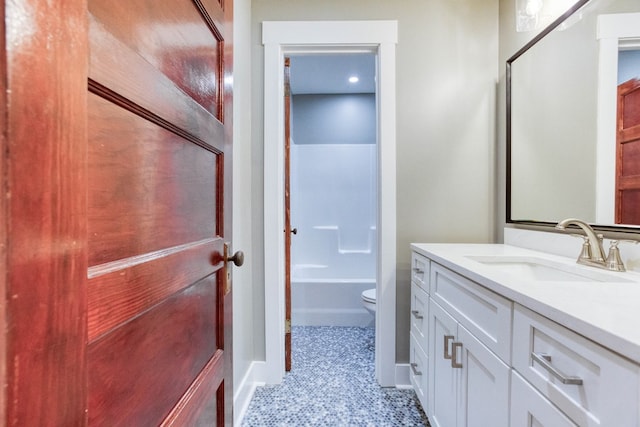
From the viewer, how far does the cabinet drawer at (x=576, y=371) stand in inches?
19.3

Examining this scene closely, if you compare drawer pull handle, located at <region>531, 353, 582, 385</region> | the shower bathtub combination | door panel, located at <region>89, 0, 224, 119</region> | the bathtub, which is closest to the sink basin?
drawer pull handle, located at <region>531, 353, 582, 385</region>

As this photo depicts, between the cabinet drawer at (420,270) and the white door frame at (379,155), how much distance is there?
0.15 meters

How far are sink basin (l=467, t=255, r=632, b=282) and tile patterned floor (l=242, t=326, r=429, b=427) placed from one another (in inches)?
34.8

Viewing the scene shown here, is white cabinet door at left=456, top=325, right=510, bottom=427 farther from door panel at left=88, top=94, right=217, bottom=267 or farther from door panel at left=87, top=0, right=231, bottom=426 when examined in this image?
door panel at left=88, top=94, right=217, bottom=267

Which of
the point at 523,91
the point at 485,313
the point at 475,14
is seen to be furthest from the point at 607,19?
the point at 485,313

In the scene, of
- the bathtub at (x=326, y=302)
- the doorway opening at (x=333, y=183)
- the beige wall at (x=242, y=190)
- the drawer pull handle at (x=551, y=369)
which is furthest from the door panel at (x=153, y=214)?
the doorway opening at (x=333, y=183)

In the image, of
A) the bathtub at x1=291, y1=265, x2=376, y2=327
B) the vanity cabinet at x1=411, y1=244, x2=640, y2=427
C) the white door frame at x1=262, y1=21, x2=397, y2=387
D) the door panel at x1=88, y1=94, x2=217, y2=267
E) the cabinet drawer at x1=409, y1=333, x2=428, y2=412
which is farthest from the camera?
the bathtub at x1=291, y1=265, x2=376, y2=327

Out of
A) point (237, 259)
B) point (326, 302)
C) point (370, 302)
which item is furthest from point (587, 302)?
point (326, 302)

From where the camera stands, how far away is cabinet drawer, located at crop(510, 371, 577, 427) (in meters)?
0.63

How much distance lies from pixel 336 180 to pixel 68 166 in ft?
10.9

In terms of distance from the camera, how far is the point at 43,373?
30 centimetres

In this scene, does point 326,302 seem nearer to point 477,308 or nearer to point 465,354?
point 465,354

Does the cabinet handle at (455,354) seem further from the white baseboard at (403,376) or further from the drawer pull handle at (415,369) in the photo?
the white baseboard at (403,376)

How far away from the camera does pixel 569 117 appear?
128 centimetres
